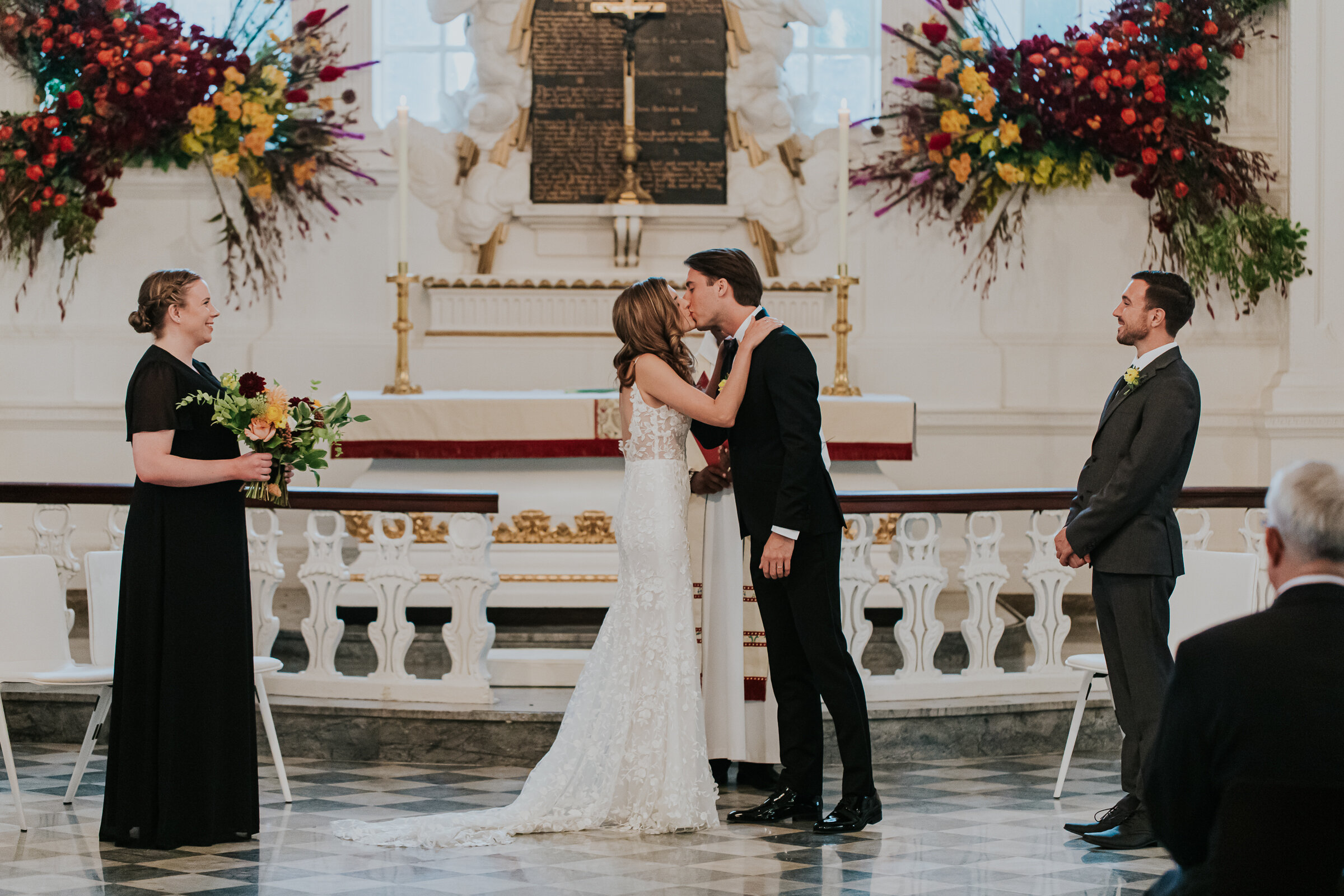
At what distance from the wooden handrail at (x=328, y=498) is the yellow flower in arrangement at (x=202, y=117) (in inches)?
111

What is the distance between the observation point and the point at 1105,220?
8.50 m

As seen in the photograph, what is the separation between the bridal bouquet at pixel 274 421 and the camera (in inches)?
165

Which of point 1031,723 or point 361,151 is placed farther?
point 361,151

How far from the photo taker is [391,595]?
5.52 meters

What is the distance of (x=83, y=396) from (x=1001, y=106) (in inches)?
211

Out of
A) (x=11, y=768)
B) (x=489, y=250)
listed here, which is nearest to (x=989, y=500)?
(x=11, y=768)

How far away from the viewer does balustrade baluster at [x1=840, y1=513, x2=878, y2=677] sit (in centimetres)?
554

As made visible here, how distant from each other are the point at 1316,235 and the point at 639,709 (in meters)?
5.49

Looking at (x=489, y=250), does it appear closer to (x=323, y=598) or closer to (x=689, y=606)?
(x=323, y=598)

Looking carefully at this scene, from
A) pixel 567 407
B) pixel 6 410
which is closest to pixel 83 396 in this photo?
pixel 6 410

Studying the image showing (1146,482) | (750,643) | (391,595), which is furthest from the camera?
(391,595)

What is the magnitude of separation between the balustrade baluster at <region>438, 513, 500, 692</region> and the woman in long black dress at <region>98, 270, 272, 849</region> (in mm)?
1244

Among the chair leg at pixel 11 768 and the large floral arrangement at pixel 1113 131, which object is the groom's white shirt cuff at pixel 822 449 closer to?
the chair leg at pixel 11 768

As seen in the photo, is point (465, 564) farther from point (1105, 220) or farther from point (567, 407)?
point (1105, 220)
